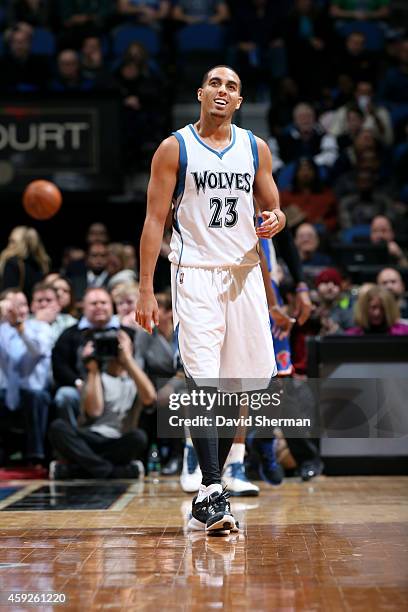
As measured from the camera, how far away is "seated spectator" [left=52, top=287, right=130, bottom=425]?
25.7 feet

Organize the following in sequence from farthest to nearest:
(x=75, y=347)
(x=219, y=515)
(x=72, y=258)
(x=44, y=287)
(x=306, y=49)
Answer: (x=306, y=49), (x=72, y=258), (x=44, y=287), (x=75, y=347), (x=219, y=515)

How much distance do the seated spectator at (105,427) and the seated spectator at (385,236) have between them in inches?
140

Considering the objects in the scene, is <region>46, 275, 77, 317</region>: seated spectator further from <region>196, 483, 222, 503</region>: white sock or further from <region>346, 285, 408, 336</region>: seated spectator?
<region>196, 483, 222, 503</region>: white sock

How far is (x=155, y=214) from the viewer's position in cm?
509

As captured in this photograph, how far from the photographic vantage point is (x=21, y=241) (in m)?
10.2

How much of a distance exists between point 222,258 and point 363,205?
681cm

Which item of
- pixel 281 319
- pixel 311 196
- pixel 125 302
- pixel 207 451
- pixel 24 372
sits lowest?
pixel 207 451

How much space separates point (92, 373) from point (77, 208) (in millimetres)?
4922

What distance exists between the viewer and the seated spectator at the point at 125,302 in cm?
866

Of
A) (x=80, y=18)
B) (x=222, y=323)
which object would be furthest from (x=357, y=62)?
(x=222, y=323)

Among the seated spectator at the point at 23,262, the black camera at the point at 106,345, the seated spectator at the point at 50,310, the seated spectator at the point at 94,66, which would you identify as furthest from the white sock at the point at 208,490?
the seated spectator at the point at 94,66

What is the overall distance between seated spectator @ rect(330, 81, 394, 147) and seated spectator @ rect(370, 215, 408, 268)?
2.26 metres

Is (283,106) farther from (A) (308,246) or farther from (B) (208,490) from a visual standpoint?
(B) (208,490)

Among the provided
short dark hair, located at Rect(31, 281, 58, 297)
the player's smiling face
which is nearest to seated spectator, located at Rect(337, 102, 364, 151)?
short dark hair, located at Rect(31, 281, 58, 297)
